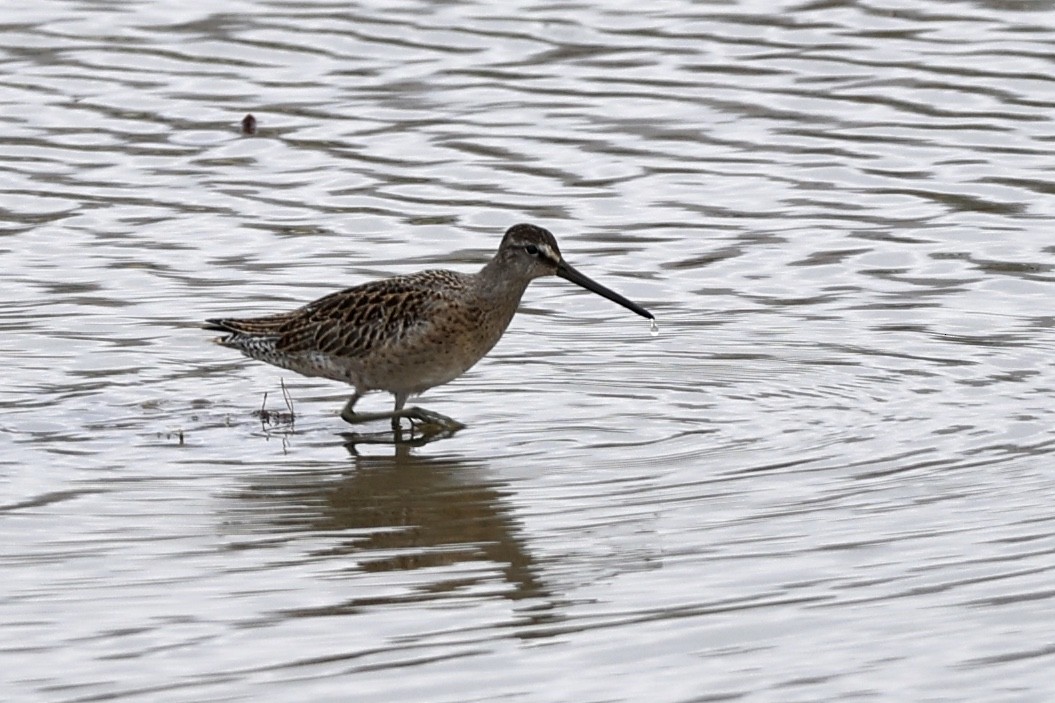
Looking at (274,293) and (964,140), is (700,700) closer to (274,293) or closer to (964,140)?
(274,293)

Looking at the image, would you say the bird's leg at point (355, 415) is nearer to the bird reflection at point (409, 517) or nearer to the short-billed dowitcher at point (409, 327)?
the short-billed dowitcher at point (409, 327)

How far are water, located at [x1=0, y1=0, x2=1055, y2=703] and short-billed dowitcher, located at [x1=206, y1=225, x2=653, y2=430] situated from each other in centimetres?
26

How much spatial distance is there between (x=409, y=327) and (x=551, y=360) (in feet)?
3.25

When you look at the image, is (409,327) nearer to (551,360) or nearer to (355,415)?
(355,415)

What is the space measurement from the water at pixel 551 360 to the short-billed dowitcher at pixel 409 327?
0.26 metres

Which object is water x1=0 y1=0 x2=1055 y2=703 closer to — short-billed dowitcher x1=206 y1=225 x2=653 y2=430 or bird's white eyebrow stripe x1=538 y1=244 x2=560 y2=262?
short-billed dowitcher x1=206 y1=225 x2=653 y2=430

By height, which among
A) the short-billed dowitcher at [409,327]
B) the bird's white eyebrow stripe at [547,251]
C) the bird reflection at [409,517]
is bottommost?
the bird reflection at [409,517]

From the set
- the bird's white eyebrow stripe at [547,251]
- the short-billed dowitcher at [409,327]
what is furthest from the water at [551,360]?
the bird's white eyebrow stripe at [547,251]

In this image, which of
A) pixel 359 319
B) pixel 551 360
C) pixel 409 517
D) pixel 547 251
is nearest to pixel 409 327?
pixel 359 319

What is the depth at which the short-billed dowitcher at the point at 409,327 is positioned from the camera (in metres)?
8.98

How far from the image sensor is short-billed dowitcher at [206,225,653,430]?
8977mm

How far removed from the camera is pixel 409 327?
8.98m

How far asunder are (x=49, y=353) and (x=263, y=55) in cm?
558

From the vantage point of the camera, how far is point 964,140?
12859 millimetres
